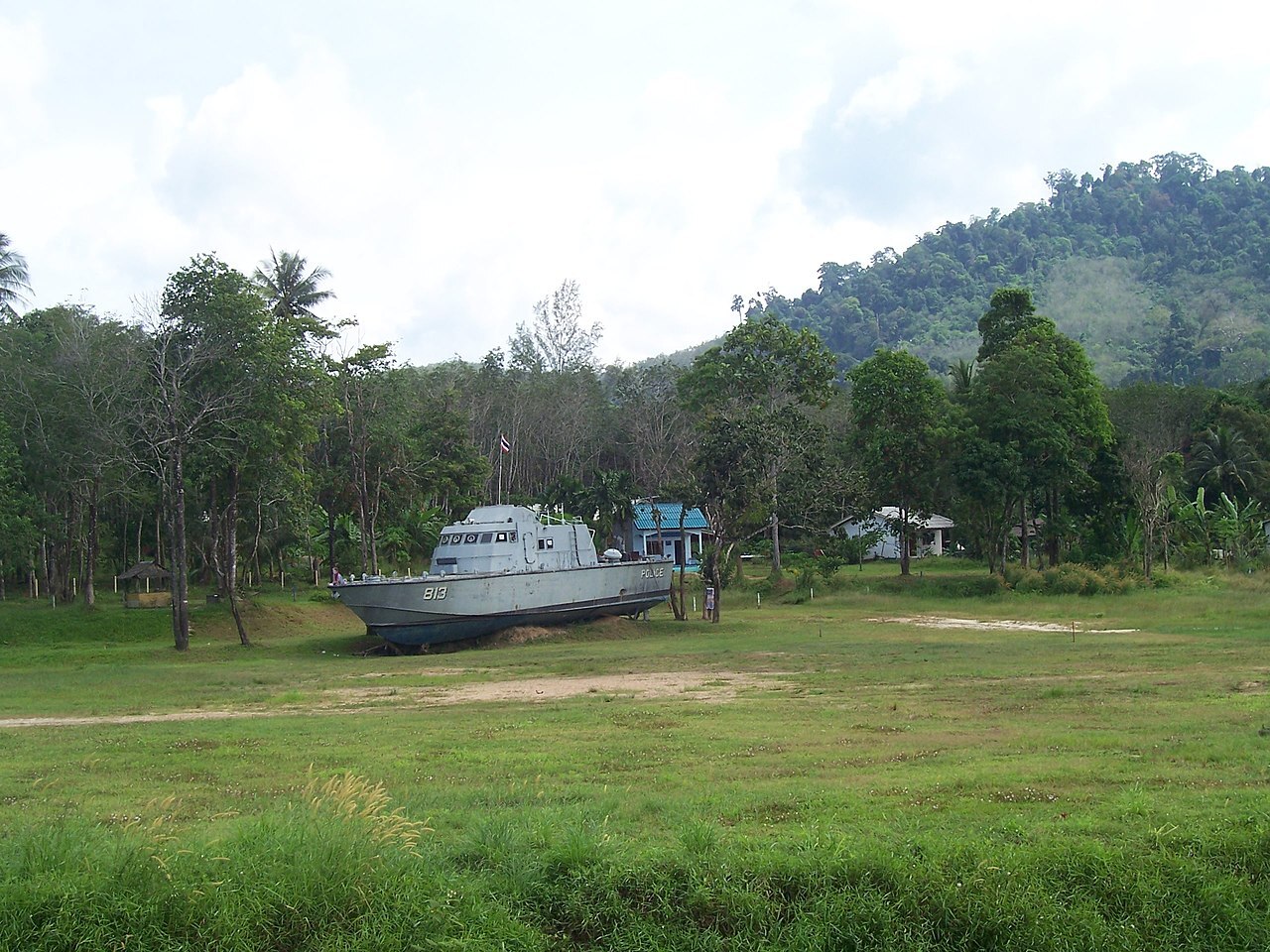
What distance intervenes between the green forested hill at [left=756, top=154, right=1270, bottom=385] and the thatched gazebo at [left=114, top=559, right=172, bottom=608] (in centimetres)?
8393

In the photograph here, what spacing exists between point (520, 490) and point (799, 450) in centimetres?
2675

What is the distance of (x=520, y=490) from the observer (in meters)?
60.9

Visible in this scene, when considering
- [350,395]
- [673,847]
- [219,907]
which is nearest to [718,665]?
[673,847]

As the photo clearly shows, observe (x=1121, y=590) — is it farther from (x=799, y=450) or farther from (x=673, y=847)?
(x=673, y=847)

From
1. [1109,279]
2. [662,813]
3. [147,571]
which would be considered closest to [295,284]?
[147,571]

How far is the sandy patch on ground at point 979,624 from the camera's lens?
2786 centimetres

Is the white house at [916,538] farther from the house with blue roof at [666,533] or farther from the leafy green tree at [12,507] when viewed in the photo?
the leafy green tree at [12,507]

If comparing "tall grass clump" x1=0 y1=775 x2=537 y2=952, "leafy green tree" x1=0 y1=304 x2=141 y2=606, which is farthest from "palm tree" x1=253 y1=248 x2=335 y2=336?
"tall grass clump" x1=0 y1=775 x2=537 y2=952

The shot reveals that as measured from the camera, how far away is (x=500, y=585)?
30.6m

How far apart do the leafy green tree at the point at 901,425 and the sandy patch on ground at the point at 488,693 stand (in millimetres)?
29027

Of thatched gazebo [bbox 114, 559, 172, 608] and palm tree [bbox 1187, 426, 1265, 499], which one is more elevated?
palm tree [bbox 1187, 426, 1265, 499]

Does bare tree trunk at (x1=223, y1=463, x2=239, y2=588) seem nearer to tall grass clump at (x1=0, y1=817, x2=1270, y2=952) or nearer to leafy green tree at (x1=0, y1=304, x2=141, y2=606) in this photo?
leafy green tree at (x1=0, y1=304, x2=141, y2=606)

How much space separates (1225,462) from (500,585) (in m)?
38.6

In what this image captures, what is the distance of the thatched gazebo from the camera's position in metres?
37.5
